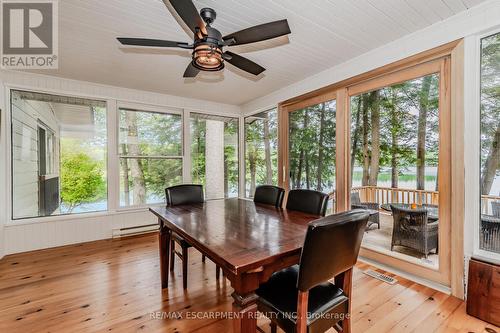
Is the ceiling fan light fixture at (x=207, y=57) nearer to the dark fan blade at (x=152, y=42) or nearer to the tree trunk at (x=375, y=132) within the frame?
the dark fan blade at (x=152, y=42)

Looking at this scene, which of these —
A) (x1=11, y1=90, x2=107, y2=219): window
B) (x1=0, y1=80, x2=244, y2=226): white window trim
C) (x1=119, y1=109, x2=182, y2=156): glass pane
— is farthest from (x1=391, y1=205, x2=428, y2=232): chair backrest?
(x1=11, y1=90, x2=107, y2=219): window

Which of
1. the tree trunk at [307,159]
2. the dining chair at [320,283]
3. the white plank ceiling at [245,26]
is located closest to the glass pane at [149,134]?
the white plank ceiling at [245,26]

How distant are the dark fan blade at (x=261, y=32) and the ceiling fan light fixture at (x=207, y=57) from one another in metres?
0.13

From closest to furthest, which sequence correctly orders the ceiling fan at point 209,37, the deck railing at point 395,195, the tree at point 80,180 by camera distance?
the ceiling fan at point 209,37, the deck railing at point 395,195, the tree at point 80,180

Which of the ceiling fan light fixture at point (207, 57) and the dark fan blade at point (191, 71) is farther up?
the dark fan blade at point (191, 71)

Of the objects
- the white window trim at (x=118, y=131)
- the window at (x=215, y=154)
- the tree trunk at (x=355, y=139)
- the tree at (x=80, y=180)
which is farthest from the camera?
the window at (x=215, y=154)

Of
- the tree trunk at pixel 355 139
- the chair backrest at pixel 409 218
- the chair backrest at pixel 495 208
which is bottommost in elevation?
the chair backrest at pixel 409 218

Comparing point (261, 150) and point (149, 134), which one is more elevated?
point (149, 134)

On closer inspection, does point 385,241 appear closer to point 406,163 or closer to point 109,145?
point 406,163

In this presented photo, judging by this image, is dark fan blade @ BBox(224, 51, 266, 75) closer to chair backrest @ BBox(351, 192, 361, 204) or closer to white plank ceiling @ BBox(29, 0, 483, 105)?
white plank ceiling @ BBox(29, 0, 483, 105)

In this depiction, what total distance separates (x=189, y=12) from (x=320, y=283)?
1712mm

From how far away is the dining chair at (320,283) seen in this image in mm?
1064

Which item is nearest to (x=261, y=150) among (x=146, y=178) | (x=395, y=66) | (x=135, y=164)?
(x=146, y=178)

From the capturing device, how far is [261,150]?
471 cm
